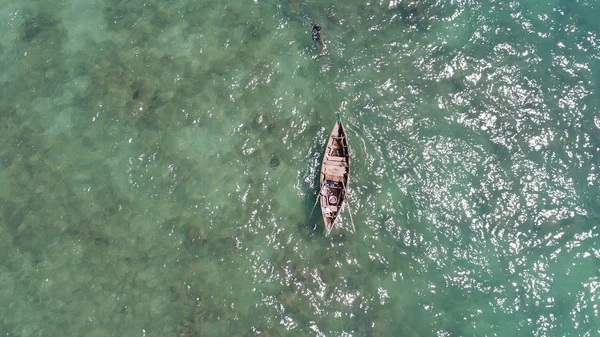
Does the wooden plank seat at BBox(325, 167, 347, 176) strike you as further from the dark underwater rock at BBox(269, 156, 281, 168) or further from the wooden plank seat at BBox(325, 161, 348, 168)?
the dark underwater rock at BBox(269, 156, 281, 168)

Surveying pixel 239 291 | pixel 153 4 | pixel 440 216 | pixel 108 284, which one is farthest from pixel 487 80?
pixel 108 284

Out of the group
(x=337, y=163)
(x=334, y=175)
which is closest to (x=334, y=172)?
(x=334, y=175)

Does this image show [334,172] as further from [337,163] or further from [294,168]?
[294,168]

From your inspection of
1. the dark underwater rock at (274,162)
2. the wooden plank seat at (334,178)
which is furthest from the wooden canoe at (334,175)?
the dark underwater rock at (274,162)

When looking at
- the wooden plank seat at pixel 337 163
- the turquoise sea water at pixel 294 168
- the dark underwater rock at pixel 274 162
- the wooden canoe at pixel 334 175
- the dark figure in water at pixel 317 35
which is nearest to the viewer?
the turquoise sea water at pixel 294 168

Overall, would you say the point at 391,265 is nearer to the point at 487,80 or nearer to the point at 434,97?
the point at 434,97

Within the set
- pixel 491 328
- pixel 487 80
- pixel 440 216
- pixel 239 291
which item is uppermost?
pixel 487 80

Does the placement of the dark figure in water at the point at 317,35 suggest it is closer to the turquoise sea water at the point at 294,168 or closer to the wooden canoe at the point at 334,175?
the turquoise sea water at the point at 294,168
